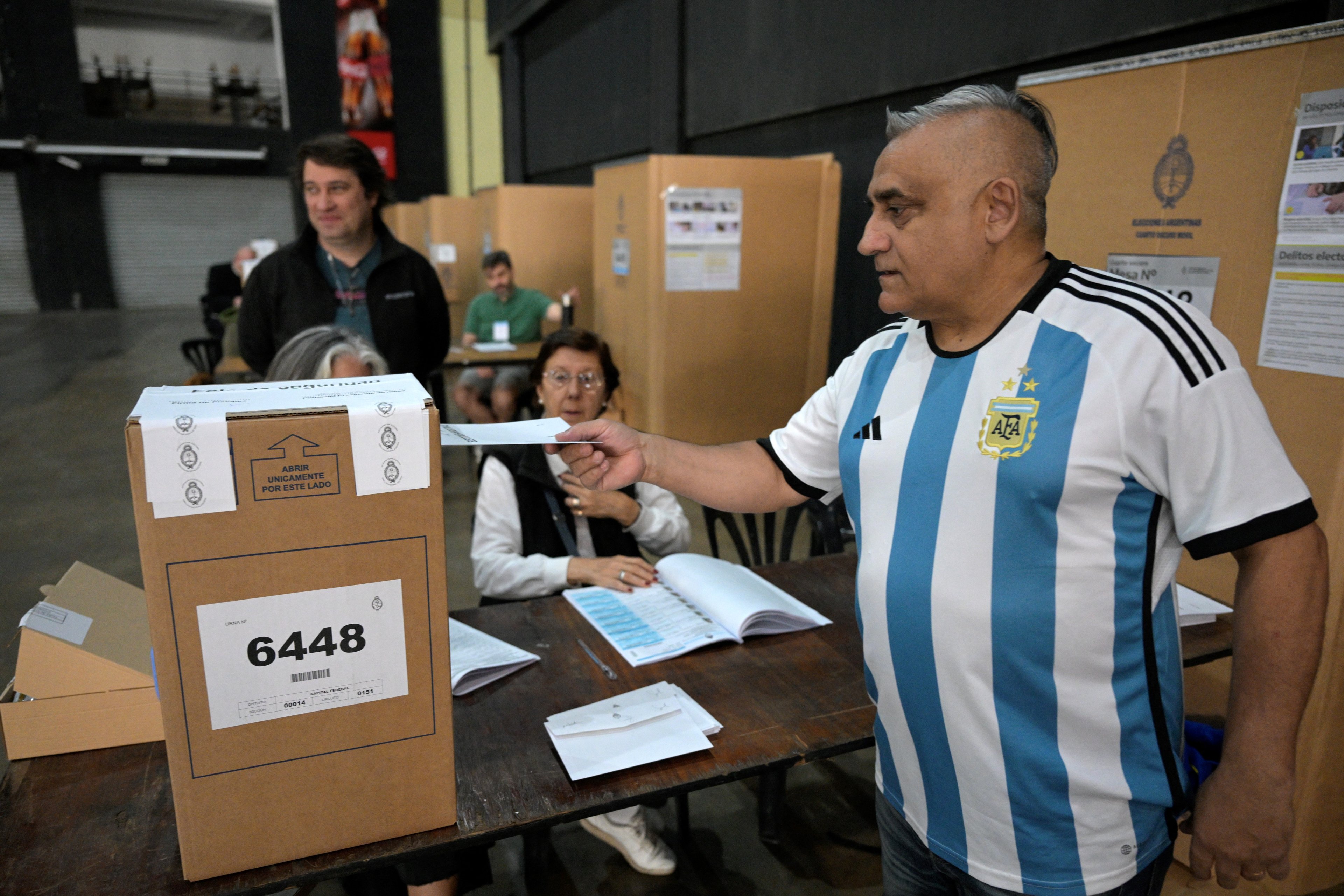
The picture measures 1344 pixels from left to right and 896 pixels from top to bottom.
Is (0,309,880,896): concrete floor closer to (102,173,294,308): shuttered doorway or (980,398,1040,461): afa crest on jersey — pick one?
(980,398,1040,461): afa crest on jersey

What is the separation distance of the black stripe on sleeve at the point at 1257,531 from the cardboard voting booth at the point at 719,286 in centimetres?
384

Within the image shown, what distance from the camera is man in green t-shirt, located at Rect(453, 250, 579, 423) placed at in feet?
16.7

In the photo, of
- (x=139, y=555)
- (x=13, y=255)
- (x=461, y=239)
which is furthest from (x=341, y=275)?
(x=13, y=255)

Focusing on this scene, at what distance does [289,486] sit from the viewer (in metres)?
0.82

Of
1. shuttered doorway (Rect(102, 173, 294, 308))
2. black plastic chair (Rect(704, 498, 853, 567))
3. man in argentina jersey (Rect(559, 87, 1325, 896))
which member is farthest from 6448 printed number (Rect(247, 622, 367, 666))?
shuttered doorway (Rect(102, 173, 294, 308))

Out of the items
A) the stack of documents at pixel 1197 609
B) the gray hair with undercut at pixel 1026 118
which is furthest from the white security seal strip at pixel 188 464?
the stack of documents at pixel 1197 609

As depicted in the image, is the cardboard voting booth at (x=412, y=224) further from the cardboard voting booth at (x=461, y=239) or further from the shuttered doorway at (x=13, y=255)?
the shuttered doorway at (x=13, y=255)

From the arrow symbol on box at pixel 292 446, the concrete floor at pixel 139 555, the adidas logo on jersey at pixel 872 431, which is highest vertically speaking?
the arrow symbol on box at pixel 292 446

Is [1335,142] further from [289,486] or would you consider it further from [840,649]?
[289,486]

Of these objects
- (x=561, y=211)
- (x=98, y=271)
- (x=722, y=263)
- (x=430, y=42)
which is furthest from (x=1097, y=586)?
(x=98, y=271)

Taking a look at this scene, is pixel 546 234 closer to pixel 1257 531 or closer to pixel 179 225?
pixel 1257 531

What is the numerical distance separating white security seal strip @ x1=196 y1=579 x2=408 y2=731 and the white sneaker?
1.24 meters

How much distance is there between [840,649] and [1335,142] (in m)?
1.37

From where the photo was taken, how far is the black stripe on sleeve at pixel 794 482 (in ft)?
4.45
